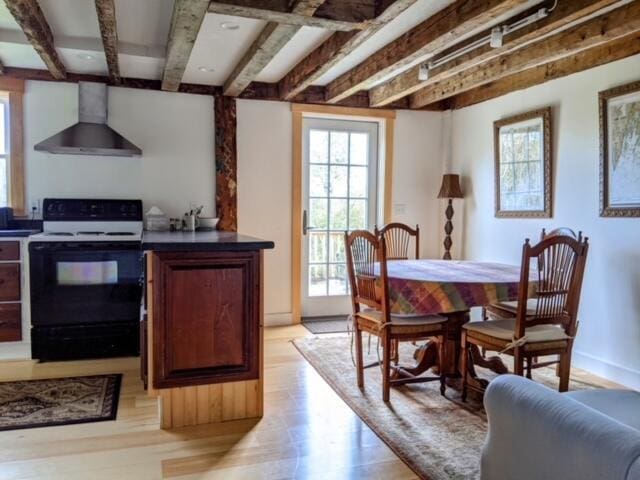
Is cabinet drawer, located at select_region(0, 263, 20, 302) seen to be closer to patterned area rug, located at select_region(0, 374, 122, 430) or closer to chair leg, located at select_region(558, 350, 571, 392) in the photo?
patterned area rug, located at select_region(0, 374, 122, 430)

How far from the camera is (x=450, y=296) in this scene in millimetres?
2615

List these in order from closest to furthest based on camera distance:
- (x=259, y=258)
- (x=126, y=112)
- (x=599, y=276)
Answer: (x=259, y=258) < (x=599, y=276) < (x=126, y=112)

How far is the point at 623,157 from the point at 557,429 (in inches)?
101

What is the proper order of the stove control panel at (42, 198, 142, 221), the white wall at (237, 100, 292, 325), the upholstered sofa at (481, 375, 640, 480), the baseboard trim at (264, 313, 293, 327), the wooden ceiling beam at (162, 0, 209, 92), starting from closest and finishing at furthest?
the upholstered sofa at (481, 375, 640, 480) < the wooden ceiling beam at (162, 0, 209, 92) < the stove control panel at (42, 198, 142, 221) < the white wall at (237, 100, 292, 325) < the baseboard trim at (264, 313, 293, 327)

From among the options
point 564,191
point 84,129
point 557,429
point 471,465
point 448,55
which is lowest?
point 471,465

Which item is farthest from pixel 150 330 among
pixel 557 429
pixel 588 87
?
pixel 588 87

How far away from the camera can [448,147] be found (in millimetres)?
4977

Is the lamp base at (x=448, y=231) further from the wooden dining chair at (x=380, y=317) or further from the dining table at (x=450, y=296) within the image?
the wooden dining chair at (x=380, y=317)

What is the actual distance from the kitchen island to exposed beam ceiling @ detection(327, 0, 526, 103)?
157cm

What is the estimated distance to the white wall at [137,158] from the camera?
3895 millimetres

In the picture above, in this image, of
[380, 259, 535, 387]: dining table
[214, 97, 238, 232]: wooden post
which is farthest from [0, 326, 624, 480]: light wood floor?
[214, 97, 238, 232]: wooden post

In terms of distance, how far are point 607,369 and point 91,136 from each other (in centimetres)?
406

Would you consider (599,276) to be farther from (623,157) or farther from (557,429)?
(557,429)

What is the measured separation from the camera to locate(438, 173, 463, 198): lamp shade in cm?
464
